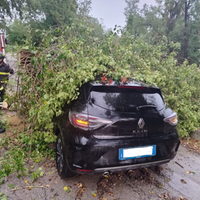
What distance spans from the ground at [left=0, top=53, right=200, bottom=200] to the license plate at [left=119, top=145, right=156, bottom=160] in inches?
24.7

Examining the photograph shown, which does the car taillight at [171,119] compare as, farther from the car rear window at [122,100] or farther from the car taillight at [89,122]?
the car taillight at [89,122]

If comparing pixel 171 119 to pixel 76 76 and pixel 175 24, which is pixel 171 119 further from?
pixel 175 24

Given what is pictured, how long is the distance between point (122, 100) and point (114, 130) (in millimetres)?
427

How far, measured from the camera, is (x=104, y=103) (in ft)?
7.60

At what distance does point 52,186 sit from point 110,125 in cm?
130

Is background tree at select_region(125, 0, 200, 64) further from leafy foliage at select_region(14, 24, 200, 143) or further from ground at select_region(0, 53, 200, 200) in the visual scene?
ground at select_region(0, 53, 200, 200)

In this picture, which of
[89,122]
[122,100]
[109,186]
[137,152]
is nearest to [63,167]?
[109,186]

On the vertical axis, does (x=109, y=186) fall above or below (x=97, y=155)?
below

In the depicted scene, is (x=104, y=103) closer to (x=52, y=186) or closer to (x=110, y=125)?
(x=110, y=125)

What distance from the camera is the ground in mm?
2459

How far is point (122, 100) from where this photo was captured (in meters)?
2.41

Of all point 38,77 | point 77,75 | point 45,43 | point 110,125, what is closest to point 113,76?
point 77,75

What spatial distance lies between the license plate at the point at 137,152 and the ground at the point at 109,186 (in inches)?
24.7

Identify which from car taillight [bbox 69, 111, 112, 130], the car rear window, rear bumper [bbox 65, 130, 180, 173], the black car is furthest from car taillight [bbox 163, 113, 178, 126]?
car taillight [bbox 69, 111, 112, 130]
